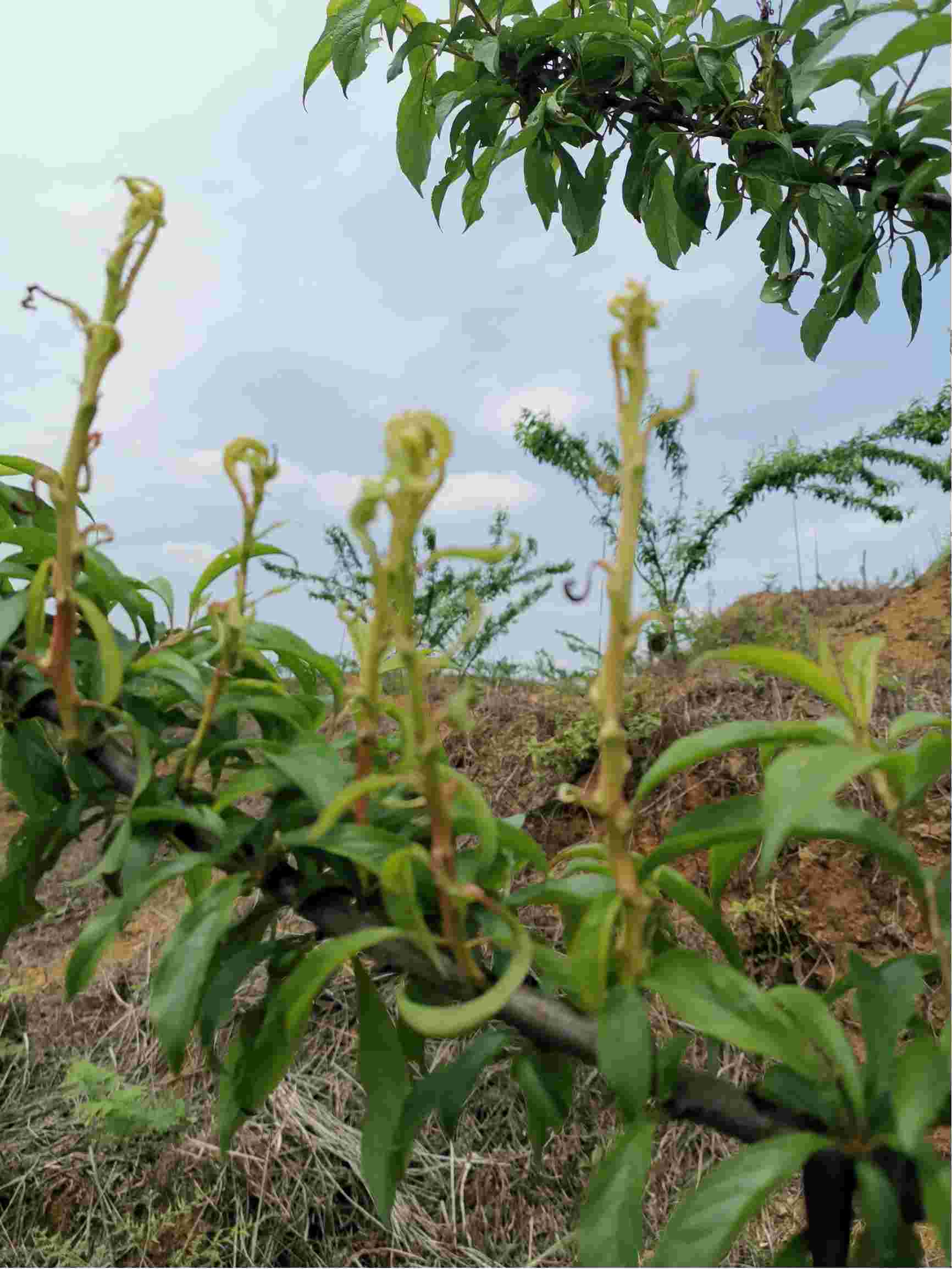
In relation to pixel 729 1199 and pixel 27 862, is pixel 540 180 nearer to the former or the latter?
pixel 27 862

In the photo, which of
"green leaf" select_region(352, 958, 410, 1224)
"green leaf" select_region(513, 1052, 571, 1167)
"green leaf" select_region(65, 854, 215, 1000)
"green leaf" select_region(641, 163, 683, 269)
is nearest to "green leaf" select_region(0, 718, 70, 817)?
"green leaf" select_region(65, 854, 215, 1000)

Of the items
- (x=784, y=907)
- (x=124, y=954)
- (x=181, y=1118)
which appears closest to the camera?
(x=181, y=1118)

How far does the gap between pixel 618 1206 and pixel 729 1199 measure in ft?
0.19

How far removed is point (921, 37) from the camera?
564mm

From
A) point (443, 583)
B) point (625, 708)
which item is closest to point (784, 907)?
point (625, 708)

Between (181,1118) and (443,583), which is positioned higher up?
(443,583)

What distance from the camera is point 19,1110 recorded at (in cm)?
171

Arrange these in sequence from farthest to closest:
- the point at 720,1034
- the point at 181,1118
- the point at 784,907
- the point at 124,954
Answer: the point at 124,954 < the point at 784,907 < the point at 181,1118 < the point at 720,1034

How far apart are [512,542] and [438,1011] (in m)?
0.20

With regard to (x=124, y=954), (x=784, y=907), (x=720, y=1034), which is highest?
(x=720, y=1034)

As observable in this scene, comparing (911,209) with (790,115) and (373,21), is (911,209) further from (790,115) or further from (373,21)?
(373,21)

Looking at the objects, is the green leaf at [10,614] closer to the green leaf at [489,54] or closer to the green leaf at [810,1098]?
the green leaf at [810,1098]

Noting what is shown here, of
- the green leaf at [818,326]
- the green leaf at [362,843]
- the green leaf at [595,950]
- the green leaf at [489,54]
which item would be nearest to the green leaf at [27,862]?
the green leaf at [362,843]

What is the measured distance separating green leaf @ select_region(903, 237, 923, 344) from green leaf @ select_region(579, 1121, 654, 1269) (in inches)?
46.6
